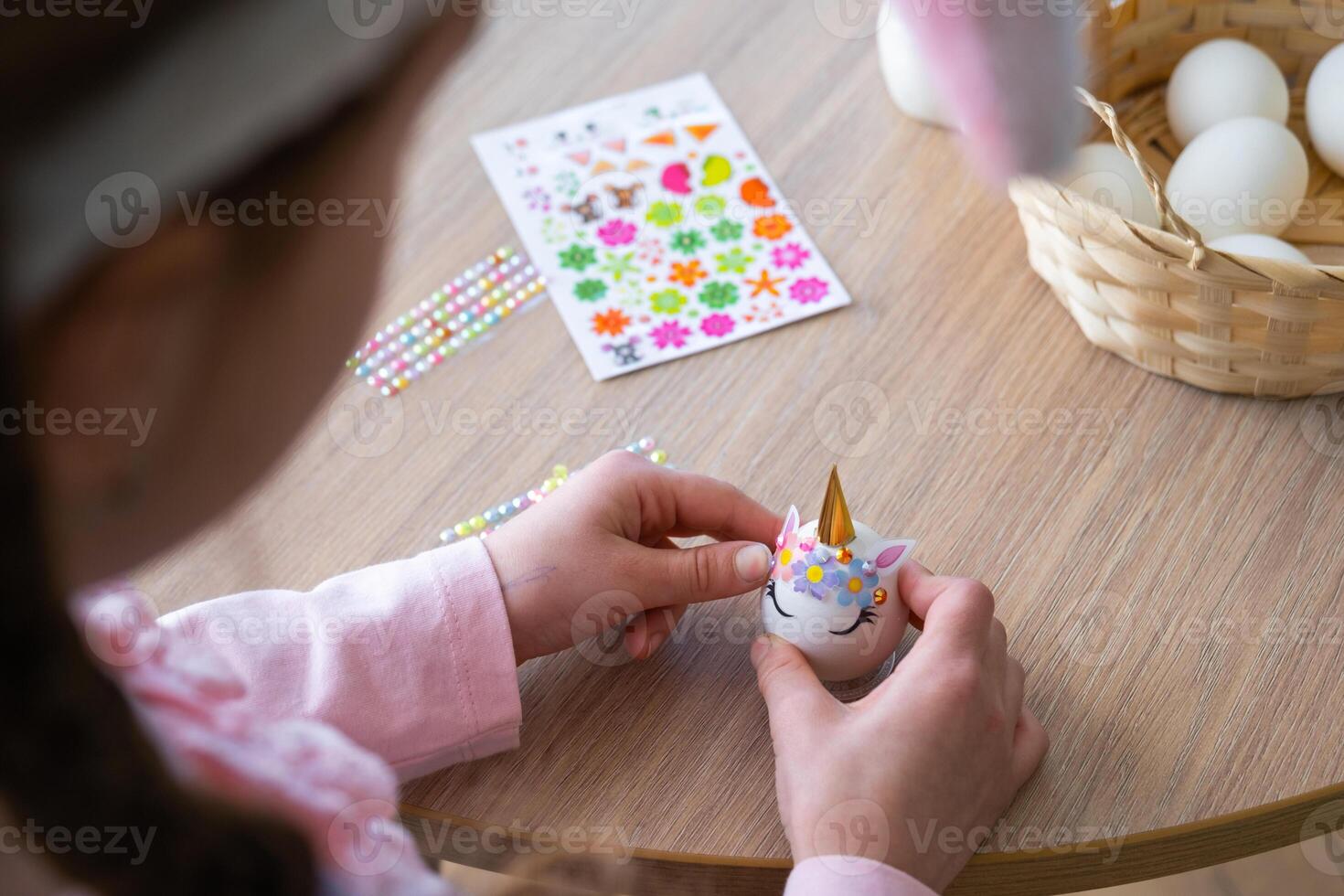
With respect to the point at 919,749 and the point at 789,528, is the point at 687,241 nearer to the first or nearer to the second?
the point at 789,528

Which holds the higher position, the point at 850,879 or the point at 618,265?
the point at 618,265

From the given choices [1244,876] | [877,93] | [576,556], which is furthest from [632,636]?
[1244,876]

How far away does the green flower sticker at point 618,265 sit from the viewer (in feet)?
3.00

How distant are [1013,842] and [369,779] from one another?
34 cm

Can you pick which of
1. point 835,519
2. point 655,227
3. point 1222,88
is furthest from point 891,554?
point 1222,88

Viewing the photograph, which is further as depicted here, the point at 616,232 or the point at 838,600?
the point at 616,232

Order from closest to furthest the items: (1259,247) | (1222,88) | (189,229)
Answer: (189,229), (1259,247), (1222,88)

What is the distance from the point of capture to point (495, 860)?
2.16 feet

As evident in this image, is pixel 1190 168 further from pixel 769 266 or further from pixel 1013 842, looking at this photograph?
pixel 1013 842

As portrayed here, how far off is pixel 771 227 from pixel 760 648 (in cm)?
40

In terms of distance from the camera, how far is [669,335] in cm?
87

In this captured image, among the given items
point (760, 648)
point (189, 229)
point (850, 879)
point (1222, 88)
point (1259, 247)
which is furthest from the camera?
point (1222, 88)

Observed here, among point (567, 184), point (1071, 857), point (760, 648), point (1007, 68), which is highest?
point (1007, 68)

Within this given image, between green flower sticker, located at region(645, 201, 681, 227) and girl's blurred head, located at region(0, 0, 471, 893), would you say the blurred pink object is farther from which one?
green flower sticker, located at region(645, 201, 681, 227)
